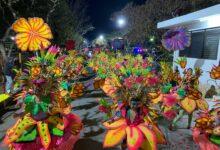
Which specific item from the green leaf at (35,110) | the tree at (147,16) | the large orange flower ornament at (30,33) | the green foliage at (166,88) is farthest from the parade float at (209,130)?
the tree at (147,16)

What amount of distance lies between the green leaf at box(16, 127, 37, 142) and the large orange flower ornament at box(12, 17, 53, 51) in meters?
1.95

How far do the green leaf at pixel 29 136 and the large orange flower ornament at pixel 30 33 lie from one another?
195 cm

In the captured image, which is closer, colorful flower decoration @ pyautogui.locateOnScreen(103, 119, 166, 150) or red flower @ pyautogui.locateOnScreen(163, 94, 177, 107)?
colorful flower decoration @ pyautogui.locateOnScreen(103, 119, 166, 150)

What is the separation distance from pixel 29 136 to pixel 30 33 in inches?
93.7

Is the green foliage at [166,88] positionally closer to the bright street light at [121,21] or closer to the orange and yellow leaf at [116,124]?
Answer: the orange and yellow leaf at [116,124]

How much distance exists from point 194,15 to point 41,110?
7095 millimetres

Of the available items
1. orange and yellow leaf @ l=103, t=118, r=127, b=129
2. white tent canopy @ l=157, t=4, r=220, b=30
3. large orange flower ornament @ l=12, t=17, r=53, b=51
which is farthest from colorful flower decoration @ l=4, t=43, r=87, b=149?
white tent canopy @ l=157, t=4, r=220, b=30

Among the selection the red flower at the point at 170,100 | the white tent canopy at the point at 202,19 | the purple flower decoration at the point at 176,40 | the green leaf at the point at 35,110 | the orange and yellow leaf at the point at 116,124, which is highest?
the white tent canopy at the point at 202,19

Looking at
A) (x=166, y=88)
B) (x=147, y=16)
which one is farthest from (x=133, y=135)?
(x=147, y=16)

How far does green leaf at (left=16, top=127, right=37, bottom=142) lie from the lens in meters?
4.53

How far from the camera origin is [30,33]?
238 inches

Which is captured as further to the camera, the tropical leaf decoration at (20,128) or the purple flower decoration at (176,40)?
the purple flower decoration at (176,40)

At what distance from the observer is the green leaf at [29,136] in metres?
4.53

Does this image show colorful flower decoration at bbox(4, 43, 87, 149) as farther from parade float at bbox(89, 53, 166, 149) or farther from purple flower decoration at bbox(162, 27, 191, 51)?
purple flower decoration at bbox(162, 27, 191, 51)
